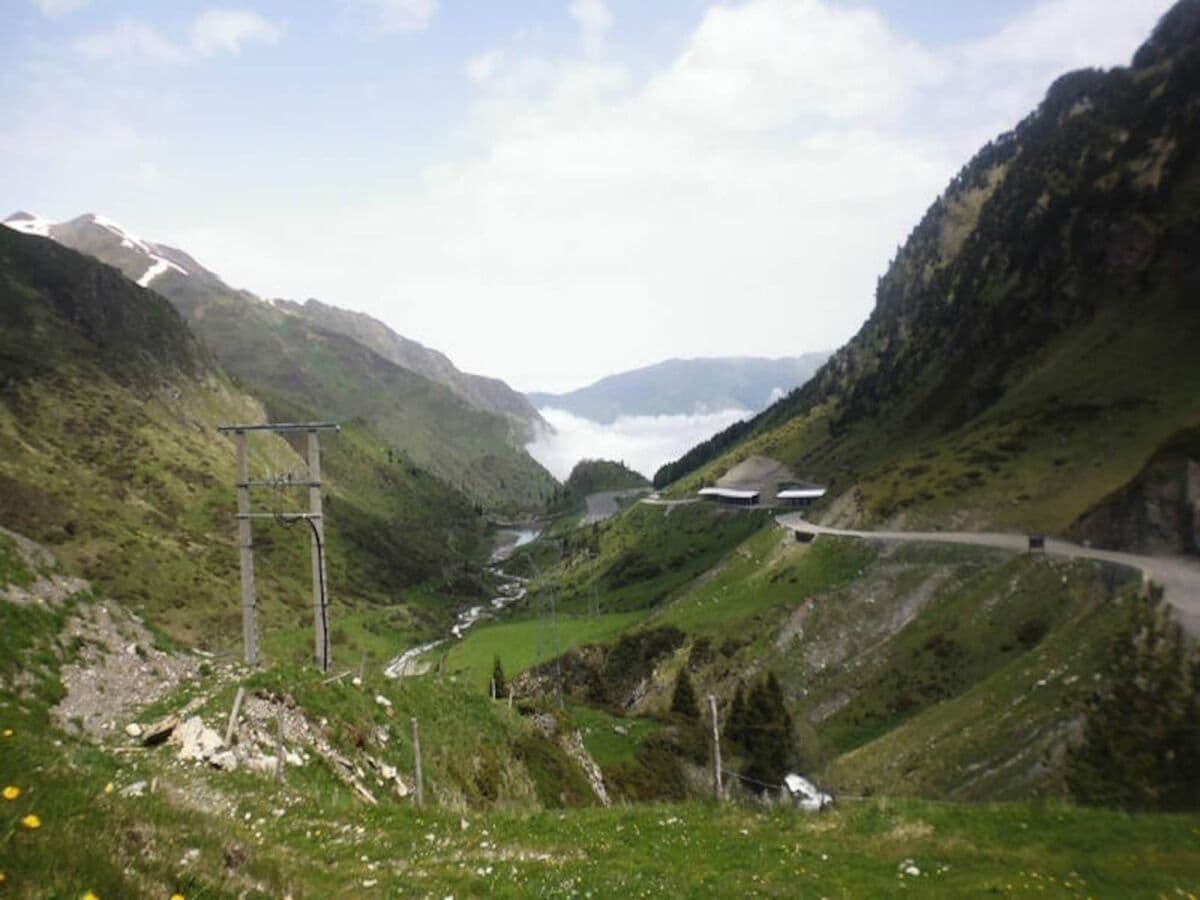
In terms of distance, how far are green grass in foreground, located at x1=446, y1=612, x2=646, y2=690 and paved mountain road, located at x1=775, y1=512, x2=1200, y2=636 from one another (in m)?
51.5

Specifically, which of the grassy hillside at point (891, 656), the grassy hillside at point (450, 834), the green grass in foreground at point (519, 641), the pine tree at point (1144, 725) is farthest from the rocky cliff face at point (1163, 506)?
the green grass in foreground at point (519, 641)

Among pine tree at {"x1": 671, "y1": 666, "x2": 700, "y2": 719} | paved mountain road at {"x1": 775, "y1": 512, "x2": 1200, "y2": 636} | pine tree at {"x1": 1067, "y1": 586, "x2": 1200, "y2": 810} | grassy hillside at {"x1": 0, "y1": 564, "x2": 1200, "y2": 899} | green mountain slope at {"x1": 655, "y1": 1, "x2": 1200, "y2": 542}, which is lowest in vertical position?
pine tree at {"x1": 671, "y1": 666, "x2": 700, "y2": 719}

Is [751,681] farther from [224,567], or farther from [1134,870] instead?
[224,567]

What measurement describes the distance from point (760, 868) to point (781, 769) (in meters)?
57.9

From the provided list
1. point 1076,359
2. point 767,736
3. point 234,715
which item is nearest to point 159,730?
point 234,715

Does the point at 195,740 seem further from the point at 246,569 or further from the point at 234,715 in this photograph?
the point at 246,569

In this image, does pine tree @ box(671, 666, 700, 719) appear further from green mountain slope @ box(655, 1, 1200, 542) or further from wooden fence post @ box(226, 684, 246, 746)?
wooden fence post @ box(226, 684, 246, 746)

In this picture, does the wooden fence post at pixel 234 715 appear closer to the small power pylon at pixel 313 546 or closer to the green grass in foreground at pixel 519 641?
the small power pylon at pixel 313 546

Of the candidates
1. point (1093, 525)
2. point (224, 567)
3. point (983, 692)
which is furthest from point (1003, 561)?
point (224, 567)

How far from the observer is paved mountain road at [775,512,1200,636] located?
51.2m

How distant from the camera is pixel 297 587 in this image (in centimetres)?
19725

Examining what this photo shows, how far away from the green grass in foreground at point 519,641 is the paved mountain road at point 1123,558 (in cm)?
5153

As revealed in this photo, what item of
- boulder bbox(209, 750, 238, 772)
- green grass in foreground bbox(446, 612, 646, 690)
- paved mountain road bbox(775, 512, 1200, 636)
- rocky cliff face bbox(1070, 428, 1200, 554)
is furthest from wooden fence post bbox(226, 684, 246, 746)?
green grass in foreground bbox(446, 612, 646, 690)

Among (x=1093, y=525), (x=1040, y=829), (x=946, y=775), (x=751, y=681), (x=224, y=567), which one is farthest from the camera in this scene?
(x=224, y=567)
